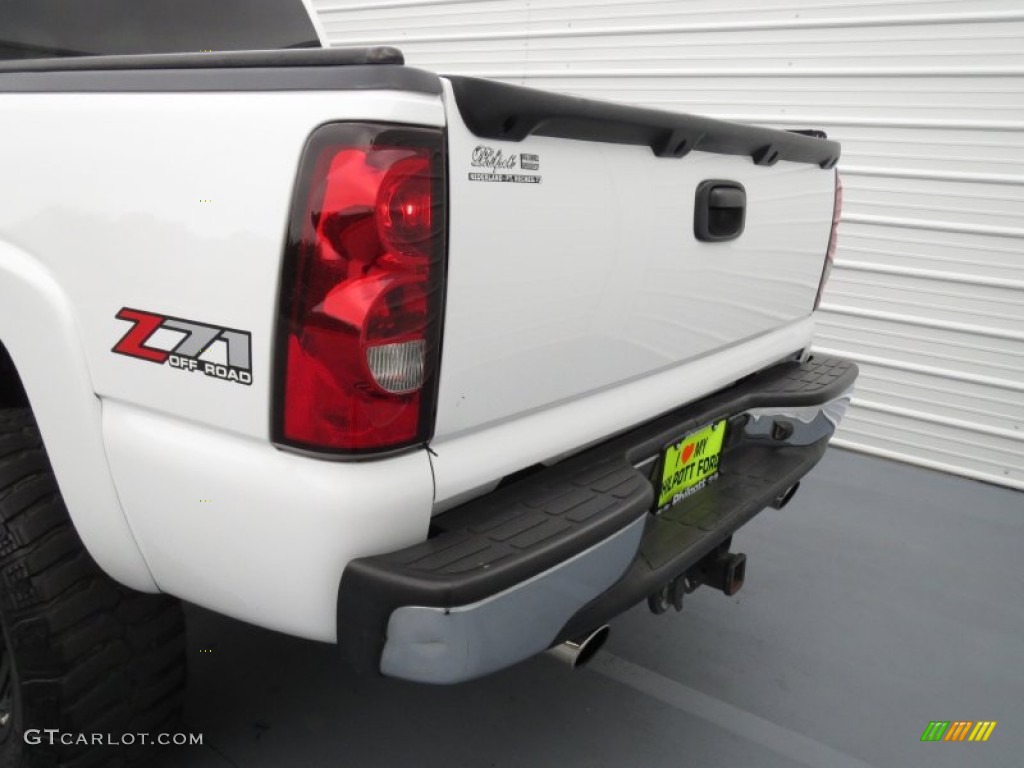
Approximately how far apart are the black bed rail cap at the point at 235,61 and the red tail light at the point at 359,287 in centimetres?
11

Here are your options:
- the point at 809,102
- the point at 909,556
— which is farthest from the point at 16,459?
the point at 809,102

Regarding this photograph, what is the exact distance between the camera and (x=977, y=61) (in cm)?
400

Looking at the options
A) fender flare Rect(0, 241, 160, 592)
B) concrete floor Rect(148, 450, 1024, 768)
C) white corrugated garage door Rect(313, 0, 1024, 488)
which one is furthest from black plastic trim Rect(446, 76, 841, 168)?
white corrugated garage door Rect(313, 0, 1024, 488)

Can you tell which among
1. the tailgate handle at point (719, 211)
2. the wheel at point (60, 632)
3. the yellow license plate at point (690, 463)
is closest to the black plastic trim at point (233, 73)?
the wheel at point (60, 632)

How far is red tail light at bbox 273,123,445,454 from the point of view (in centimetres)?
119

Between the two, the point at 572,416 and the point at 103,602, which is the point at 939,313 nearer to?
the point at 572,416

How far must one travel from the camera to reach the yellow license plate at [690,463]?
74.3 inches

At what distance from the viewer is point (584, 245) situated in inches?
59.5

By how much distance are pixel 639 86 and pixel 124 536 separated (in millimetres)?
4442

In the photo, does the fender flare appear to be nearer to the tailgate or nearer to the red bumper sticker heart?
the tailgate

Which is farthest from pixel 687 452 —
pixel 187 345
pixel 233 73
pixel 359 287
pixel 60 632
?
pixel 60 632

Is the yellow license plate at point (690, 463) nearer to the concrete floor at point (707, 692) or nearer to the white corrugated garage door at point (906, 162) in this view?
the concrete floor at point (707, 692)

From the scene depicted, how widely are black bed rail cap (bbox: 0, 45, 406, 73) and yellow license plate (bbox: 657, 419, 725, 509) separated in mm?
1069

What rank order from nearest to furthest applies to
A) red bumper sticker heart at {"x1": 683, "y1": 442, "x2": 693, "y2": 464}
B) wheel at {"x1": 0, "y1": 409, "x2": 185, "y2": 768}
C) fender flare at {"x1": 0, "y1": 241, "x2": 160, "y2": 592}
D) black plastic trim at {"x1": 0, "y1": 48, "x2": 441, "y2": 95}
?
black plastic trim at {"x1": 0, "y1": 48, "x2": 441, "y2": 95}, fender flare at {"x1": 0, "y1": 241, "x2": 160, "y2": 592}, wheel at {"x1": 0, "y1": 409, "x2": 185, "y2": 768}, red bumper sticker heart at {"x1": 683, "y1": 442, "x2": 693, "y2": 464}
